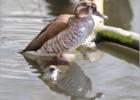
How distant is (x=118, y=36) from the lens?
23.4 feet

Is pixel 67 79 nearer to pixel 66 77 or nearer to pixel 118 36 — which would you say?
pixel 66 77

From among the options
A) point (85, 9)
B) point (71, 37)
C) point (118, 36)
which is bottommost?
point (118, 36)

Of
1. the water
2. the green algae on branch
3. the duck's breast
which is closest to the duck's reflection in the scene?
the water

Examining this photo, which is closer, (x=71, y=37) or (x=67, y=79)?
(x=67, y=79)

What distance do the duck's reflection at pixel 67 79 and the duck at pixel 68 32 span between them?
197 mm

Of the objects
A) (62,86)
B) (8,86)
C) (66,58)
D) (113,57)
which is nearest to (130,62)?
(113,57)

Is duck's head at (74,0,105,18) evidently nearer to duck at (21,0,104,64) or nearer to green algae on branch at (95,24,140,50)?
duck at (21,0,104,64)

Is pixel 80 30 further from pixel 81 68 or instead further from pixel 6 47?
pixel 6 47

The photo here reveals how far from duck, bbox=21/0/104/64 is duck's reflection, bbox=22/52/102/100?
0.20 m

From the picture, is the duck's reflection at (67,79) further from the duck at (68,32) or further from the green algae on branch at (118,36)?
the green algae on branch at (118,36)

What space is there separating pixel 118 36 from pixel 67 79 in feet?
4.96

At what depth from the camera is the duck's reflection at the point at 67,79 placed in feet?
17.6

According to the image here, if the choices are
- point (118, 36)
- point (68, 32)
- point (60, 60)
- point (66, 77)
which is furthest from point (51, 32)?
point (118, 36)

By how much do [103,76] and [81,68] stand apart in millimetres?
392
